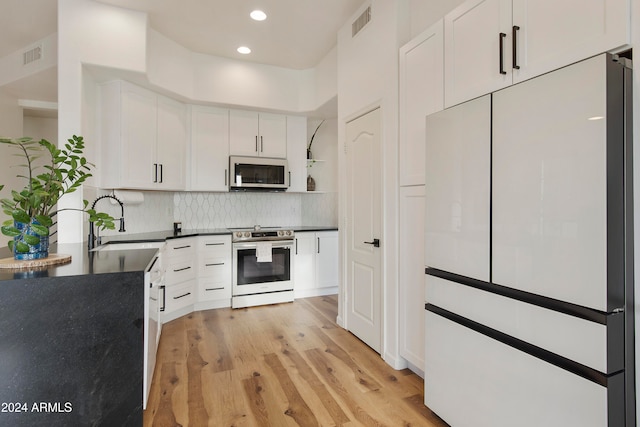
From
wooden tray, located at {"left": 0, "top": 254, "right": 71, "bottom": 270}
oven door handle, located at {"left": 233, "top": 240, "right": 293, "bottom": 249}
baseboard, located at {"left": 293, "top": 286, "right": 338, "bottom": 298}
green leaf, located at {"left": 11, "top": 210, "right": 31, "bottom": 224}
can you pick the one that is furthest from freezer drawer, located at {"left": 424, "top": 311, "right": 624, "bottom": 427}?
baseboard, located at {"left": 293, "top": 286, "right": 338, "bottom": 298}

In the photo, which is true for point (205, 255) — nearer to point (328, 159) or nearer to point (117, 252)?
point (117, 252)

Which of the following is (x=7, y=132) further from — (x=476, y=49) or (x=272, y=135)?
(x=476, y=49)

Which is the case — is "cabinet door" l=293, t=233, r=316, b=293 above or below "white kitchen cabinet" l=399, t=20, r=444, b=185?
below

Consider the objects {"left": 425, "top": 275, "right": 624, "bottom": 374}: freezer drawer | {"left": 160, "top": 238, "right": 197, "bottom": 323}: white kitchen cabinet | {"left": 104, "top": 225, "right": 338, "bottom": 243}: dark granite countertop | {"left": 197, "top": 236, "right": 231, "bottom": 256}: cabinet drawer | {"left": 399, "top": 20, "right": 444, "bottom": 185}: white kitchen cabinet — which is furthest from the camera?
{"left": 197, "top": 236, "right": 231, "bottom": 256}: cabinet drawer

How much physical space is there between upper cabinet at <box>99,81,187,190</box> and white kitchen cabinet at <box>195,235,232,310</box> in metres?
0.81

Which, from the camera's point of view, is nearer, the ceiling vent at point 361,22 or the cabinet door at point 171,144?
the ceiling vent at point 361,22

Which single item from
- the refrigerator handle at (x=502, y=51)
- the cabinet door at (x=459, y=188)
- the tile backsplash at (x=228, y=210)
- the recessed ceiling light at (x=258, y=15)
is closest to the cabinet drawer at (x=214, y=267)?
the tile backsplash at (x=228, y=210)

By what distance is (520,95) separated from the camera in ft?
4.60

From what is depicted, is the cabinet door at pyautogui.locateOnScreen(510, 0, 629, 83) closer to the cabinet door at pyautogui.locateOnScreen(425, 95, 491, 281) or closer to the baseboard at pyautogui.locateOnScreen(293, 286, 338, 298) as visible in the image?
the cabinet door at pyautogui.locateOnScreen(425, 95, 491, 281)

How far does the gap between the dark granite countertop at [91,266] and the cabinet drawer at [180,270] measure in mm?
1411

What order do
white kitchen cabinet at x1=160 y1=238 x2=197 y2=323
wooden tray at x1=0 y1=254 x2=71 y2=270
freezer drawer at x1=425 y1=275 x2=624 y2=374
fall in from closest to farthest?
freezer drawer at x1=425 y1=275 x2=624 y2=374 → wooden tray at x1=0 y1=254 x2=71 y2=270 → white kitchen cabinet at x1=160 y1=238 x2=197 y2=323

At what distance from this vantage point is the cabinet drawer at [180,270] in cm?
348

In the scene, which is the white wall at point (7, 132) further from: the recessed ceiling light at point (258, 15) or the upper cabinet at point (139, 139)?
the recessed ceiling light at point (258, 15)

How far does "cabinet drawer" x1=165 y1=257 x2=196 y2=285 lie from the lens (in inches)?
137
